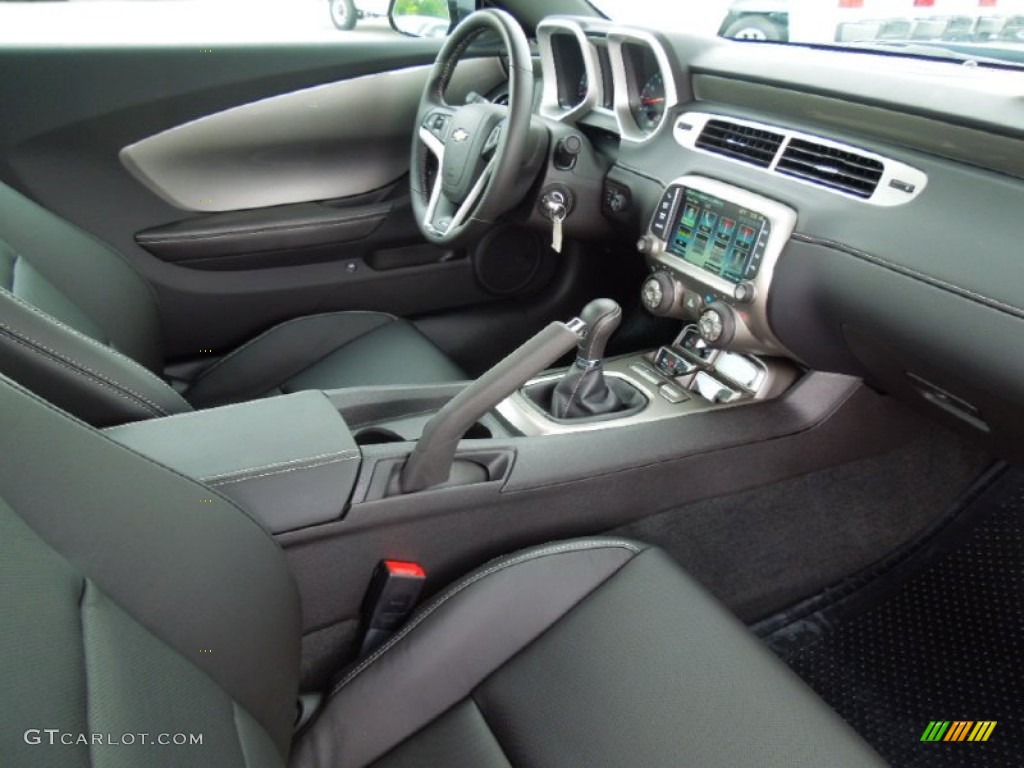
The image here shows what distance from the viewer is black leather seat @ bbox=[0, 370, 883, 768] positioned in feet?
1.61

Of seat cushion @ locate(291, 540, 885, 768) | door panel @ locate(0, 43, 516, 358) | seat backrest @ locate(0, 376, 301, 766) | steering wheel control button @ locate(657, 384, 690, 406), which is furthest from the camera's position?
door panel @ locate(0, 43, 516, 358)

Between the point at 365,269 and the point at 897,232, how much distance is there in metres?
1.17

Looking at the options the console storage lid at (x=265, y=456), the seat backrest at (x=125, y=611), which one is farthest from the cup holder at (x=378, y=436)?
the seat backrest at (x=125, y=611)

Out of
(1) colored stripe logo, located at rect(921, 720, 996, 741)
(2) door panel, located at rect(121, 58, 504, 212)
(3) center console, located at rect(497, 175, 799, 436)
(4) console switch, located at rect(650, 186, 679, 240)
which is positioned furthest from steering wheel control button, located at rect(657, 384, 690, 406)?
(2) door panel, located at rect(121, 58, 504, 212)

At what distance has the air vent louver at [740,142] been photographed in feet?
4.06

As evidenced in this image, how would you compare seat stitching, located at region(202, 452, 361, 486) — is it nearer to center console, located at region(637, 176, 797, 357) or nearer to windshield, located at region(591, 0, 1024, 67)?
center console, located at region(637, 176, 797, 357)

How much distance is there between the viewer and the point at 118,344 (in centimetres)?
129

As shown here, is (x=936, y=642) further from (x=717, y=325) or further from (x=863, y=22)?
(x=863, y=22)

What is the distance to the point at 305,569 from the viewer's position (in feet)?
3.12

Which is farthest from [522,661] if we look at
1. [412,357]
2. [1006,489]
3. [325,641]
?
[1006,489]

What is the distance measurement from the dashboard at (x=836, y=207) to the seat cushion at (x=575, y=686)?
0.41 m

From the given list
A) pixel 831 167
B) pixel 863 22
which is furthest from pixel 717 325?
pixel 863 22

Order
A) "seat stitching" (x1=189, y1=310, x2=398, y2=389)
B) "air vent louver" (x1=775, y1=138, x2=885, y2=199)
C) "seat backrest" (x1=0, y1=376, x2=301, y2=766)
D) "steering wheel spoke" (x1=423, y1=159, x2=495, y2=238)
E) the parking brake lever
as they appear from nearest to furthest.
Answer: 1. "seat backrest" (x1=0, y1=376, x2=301, y2=766)
2. the parking brake lever
3. "air vent louver" (x1=775, y1=138, x2=885, y2=199)
4. "steering wheel spoke" (x1=423, y1=159, x2=495, y2=238)
5. "seat stitching" (x1=189, y1=310, x2=398, y2=389)

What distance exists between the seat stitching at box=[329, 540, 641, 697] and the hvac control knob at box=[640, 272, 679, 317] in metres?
0.50
